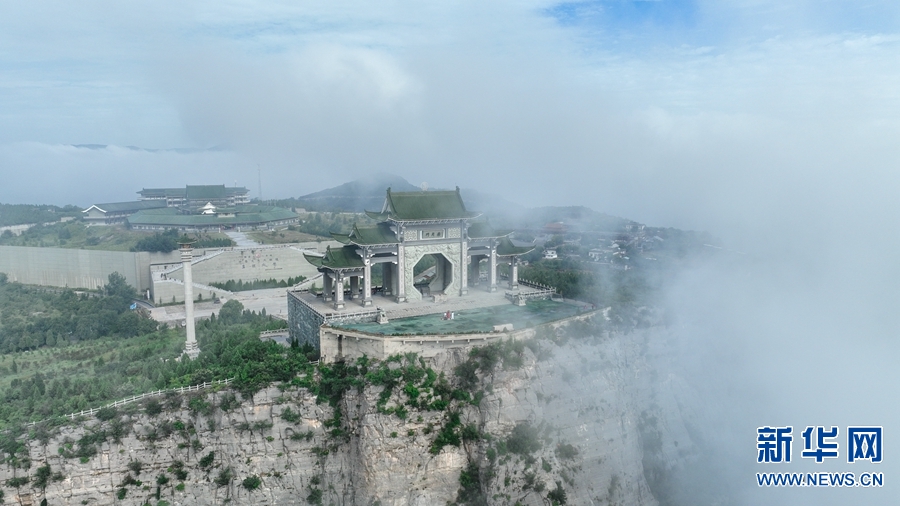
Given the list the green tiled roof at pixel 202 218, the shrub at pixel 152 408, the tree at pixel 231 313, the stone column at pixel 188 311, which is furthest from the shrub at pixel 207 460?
the green tiled roof at pixel 202 218

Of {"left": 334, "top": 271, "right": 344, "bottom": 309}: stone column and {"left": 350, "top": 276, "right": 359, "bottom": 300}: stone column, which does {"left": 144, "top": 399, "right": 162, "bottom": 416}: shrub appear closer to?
{"left": 334, "top": 271, "right": 344, "bottom": 309}: stone column

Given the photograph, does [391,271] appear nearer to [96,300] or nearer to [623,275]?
[623,275]

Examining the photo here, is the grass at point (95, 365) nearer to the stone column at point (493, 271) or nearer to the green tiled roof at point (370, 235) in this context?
the green tiled roof at point (370, 235)

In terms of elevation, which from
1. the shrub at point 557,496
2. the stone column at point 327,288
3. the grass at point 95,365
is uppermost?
the stone column at point 327,288

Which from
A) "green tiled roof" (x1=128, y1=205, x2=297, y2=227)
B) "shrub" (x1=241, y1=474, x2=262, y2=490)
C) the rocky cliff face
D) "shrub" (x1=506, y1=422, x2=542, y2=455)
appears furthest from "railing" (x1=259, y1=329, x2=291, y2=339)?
"green tiled roof" (x1=128, y1=205, x2=297, y2=227)

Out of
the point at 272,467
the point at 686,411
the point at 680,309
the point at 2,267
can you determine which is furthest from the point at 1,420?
the point at 2,267

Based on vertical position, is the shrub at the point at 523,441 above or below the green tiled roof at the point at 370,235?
below
